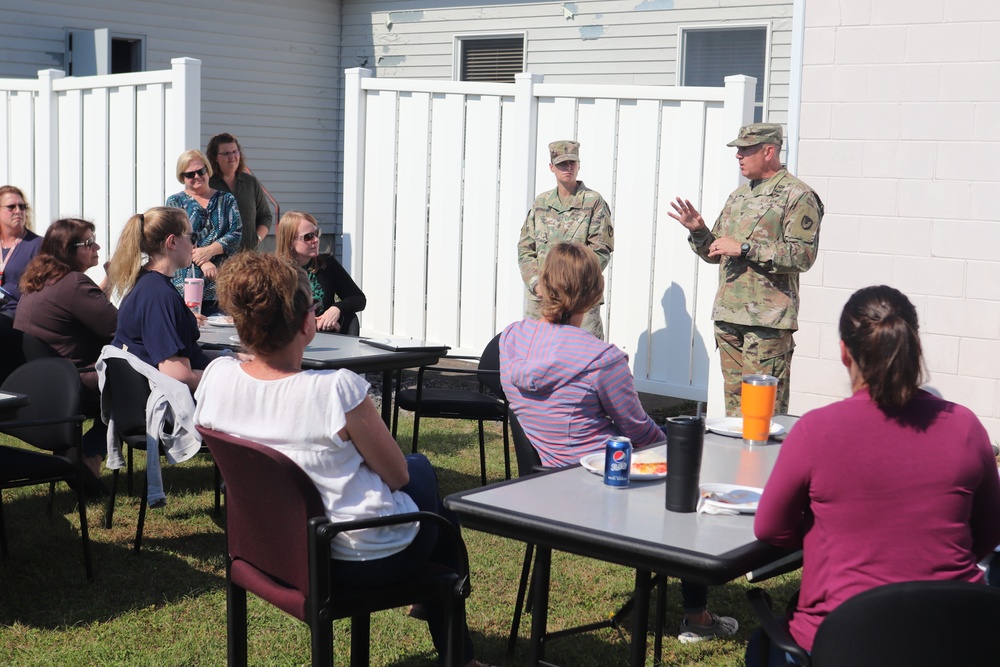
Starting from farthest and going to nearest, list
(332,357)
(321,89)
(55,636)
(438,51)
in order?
(321,89), (438,51), (332,357), (55,636)

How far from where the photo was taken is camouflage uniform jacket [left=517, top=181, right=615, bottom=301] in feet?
21.2

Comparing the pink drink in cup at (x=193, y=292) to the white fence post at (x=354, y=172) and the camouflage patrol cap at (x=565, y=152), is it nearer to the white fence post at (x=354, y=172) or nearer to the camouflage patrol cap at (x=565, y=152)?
the camouflage patrol cap at (x=565, y=152)

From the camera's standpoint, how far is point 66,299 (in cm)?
504

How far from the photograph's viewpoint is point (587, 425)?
3.47m

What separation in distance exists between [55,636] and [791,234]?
361 cm

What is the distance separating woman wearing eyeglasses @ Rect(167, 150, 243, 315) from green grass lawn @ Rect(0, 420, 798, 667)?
6.25ft

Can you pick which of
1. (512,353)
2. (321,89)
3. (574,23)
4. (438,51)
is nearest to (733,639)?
(512,353)

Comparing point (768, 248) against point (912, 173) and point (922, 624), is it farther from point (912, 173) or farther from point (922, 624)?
point (922, 624)

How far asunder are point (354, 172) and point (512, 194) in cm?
142

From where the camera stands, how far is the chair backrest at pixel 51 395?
420 centimetres

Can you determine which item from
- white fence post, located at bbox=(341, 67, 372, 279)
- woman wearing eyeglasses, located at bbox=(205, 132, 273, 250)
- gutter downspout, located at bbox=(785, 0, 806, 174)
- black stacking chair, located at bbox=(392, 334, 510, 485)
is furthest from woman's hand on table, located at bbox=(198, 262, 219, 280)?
gutter downspout, located at bbox=(785, 0, 806, 174)

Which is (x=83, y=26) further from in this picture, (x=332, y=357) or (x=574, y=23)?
(x=332, y=357)

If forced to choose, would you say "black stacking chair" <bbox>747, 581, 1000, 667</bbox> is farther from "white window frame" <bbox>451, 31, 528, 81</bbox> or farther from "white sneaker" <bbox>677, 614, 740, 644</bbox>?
"white window frame" <bbox>451, 31, 528, 81</bbox>

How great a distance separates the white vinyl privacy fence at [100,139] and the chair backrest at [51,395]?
12.2 feet
